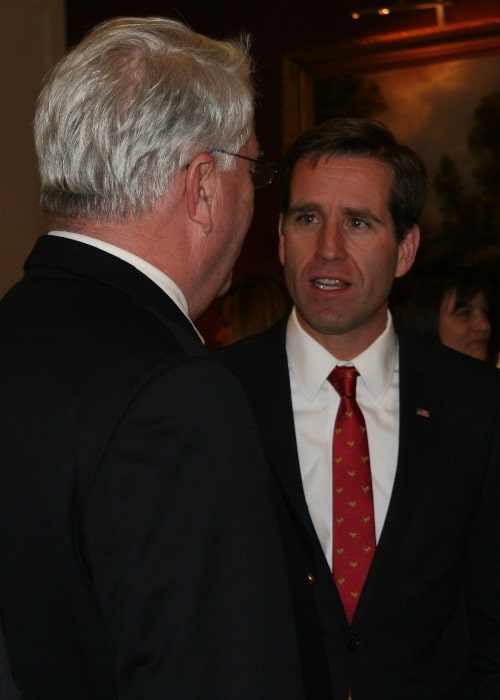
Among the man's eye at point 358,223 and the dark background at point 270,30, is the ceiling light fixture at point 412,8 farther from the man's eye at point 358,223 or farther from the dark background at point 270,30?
the man's eye at point 358,223

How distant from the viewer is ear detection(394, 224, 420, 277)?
2.72 m

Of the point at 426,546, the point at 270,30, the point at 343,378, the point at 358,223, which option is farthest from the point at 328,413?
the point at 270,30

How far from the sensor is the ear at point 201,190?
142 cm

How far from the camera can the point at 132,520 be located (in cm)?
120

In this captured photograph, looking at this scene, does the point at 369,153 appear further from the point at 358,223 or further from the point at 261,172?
the point at 261,172

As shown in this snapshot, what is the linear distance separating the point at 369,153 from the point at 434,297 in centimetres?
146

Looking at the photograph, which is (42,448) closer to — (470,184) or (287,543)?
(287,543)

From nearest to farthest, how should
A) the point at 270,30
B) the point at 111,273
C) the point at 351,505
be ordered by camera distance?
the point at 111,273 → the point at 351,505 → the point at 270,30

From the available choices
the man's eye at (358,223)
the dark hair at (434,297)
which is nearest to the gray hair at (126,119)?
the man's eye at (358,223)

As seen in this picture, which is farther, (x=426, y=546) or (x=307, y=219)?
(x=307, y=219)

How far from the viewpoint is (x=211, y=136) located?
1439mm

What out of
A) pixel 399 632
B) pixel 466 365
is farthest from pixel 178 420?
pixel 466 365

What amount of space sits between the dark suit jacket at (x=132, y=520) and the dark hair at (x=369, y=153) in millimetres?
1402

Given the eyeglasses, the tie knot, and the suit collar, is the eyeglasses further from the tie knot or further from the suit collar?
the tie knot
